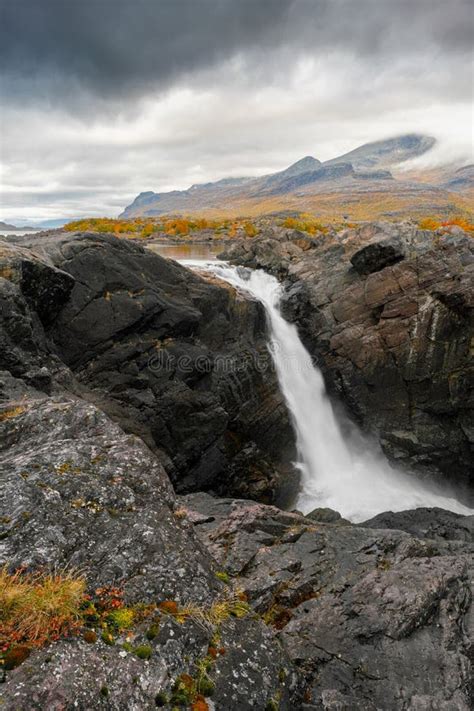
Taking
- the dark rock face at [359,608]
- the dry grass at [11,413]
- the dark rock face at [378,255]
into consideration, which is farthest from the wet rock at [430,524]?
the dark rock face at [378,255]

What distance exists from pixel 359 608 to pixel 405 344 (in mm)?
27871

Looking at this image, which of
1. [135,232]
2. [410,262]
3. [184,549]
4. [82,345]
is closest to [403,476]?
[410,262]

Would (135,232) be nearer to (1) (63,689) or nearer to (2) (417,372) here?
(2) (417,372)

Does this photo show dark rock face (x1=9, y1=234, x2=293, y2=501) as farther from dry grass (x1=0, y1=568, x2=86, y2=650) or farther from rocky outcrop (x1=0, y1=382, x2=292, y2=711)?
dry grass (x1=0, y1=568, x2=86, y2=650)

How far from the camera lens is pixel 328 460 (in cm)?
3450

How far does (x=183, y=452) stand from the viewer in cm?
2627

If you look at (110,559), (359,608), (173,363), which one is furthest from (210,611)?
(173,363)

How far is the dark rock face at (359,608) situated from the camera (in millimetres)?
8711

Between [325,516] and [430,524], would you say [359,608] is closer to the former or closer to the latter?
[325,516]

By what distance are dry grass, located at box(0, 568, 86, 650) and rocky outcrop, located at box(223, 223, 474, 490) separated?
1280 inches

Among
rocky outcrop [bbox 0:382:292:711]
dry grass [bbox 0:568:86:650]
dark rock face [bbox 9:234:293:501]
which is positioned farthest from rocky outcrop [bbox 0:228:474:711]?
dark rock face [bbox 9:234:293:501]

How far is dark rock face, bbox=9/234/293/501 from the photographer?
954 inches

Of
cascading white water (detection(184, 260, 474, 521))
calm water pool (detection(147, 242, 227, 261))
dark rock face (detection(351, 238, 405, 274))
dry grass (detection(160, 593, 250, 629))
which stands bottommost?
cascading white water (detection(184, 260, 474, 521))

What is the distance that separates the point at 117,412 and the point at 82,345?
168 inches
